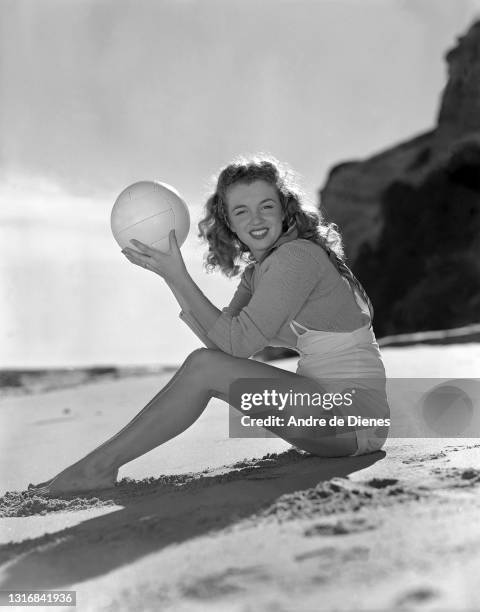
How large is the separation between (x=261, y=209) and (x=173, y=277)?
1.42ft

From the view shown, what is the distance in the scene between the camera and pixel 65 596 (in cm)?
186

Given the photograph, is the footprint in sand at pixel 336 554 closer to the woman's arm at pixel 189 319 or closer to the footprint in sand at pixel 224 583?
the footprint in sand at pixel 224 583

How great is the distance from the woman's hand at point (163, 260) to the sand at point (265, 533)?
0.79m

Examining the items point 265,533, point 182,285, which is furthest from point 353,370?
point 265,533

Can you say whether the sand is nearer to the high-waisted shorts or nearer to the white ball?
the high-waisted shorts

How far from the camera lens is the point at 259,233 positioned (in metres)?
3.28

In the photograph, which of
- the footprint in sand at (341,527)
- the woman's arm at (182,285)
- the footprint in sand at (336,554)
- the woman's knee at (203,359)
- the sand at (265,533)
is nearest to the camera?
the sand at (265,533)

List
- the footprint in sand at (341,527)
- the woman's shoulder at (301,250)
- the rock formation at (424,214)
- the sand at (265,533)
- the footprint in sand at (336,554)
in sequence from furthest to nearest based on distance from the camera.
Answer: the rock formation at (424,214) → the woman's shoulder at (301,250) → the footprint in sand at (341,527) → the footprint in sand at (336,554) → the sand at (265,533)

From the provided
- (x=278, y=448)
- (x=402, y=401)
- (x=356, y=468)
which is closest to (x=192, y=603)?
(x=356, y=468)

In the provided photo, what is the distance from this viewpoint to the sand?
5.30 ft

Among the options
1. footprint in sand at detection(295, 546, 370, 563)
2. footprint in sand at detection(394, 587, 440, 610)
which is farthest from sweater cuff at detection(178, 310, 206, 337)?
footprint in sand at detection(394, 587, 440, 610)

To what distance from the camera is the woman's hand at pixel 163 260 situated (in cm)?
327

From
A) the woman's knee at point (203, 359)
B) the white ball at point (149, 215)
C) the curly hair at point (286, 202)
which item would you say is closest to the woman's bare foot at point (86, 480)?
the woman's knee at point (203, 359)

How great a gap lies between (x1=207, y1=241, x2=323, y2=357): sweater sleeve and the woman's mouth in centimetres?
22
